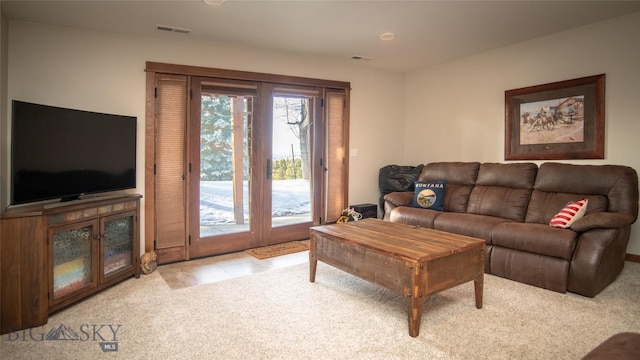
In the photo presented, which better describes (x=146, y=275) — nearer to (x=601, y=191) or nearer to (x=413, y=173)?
(x=413, y=173)

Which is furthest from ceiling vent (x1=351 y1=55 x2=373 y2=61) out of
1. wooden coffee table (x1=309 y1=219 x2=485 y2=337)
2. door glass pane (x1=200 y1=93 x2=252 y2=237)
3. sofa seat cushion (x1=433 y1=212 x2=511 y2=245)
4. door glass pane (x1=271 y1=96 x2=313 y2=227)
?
wooden coffee table (x1=309 y1=219 x2=485 y2=337)

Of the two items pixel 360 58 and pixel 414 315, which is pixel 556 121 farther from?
pixel 414 315

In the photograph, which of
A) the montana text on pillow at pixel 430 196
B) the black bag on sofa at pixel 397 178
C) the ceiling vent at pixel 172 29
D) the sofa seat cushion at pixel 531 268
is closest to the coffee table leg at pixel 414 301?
the sofa seat cushion at pixel 531 268

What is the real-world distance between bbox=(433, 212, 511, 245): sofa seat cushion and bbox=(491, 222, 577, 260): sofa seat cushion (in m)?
0.08

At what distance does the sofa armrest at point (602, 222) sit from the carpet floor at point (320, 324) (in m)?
0.56

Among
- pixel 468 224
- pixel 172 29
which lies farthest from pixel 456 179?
pixel 172 29

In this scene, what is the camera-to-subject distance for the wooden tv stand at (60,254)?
2.32 m

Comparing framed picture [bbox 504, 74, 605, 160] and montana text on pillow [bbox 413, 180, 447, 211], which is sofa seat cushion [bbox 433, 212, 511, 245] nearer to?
montana text on pillow [bbox 413, 180, 447, 211]

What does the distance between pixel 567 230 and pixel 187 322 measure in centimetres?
312

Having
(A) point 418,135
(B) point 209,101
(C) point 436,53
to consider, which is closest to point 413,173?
(A) point 418,135

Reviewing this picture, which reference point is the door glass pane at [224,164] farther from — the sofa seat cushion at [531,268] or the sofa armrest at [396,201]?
the sofa seat cushion at [531,268]

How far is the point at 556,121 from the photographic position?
4.05 metres

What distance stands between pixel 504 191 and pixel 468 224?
0.73 m

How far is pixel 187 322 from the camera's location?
244cm
